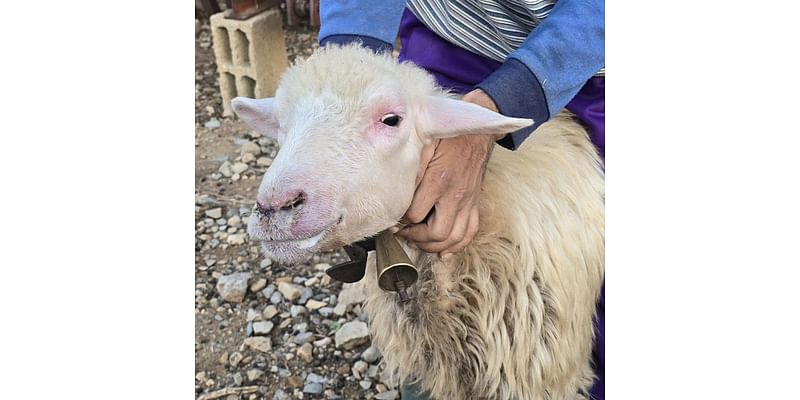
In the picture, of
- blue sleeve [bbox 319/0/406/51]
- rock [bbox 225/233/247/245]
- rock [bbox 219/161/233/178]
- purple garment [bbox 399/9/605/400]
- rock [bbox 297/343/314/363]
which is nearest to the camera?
blue sleeve [bbox 319/0/406/51]

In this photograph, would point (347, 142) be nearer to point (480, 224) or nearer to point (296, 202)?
point (296, 202)

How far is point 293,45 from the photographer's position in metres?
3.36

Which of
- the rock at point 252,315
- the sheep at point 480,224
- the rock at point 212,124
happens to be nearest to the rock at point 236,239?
the rock at point 252,315

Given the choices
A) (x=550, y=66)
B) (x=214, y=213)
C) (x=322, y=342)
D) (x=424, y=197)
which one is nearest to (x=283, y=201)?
(x=424, y=197)

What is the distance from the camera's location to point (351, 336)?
196cm

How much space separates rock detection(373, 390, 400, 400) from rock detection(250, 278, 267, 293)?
570 mm

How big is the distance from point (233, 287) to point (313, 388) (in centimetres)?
48

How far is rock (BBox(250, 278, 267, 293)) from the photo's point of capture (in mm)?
2153

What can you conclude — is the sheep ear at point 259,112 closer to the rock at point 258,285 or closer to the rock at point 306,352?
the rock at point 306,352

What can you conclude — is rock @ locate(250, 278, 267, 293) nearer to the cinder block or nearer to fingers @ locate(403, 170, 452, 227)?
the cinder block

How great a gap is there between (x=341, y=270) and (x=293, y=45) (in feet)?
8.14

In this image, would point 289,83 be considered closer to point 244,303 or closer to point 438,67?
point 438,67

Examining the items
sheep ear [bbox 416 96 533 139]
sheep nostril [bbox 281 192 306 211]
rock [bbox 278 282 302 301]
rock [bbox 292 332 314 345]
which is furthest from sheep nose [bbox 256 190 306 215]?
rock [bbox 278 282 302 301]
